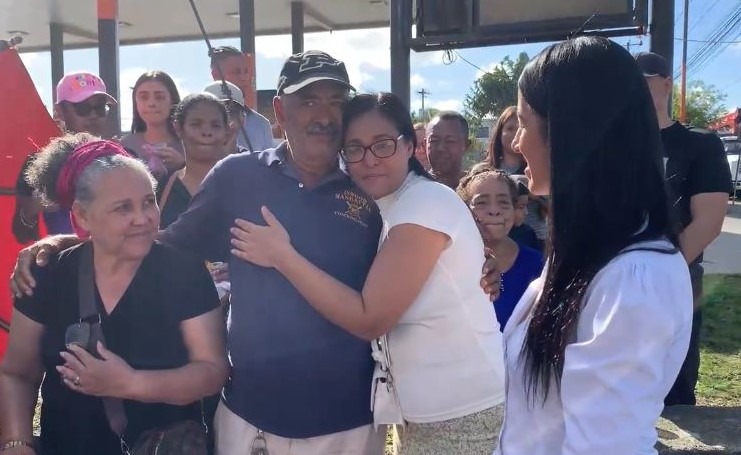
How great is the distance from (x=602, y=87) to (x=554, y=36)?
3.33 metres

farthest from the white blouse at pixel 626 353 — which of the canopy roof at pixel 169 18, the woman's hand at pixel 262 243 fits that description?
the canopy roof at pixel 169 18

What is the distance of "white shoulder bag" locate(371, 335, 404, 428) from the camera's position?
2.01 metres

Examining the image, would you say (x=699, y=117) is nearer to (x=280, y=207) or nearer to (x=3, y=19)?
(x=3, y=19)

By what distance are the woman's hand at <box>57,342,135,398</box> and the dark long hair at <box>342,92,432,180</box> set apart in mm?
949

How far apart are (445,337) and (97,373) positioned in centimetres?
98

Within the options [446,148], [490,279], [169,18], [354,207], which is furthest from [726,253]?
[354,207]

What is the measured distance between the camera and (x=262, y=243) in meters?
1.96

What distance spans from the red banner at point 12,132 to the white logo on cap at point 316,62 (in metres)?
1.63

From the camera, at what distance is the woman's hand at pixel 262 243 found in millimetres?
1943

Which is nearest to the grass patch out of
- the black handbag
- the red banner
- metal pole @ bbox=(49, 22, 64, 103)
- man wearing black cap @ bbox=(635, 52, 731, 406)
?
man wearing black cap @ bbox=(635, 52, 731, 406)

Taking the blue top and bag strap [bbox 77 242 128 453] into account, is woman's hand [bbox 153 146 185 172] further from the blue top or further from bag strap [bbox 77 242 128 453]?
the blue top

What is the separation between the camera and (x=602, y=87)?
1188 mm

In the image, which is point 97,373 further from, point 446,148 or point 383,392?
point 446,148

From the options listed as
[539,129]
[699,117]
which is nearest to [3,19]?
[539,129]
